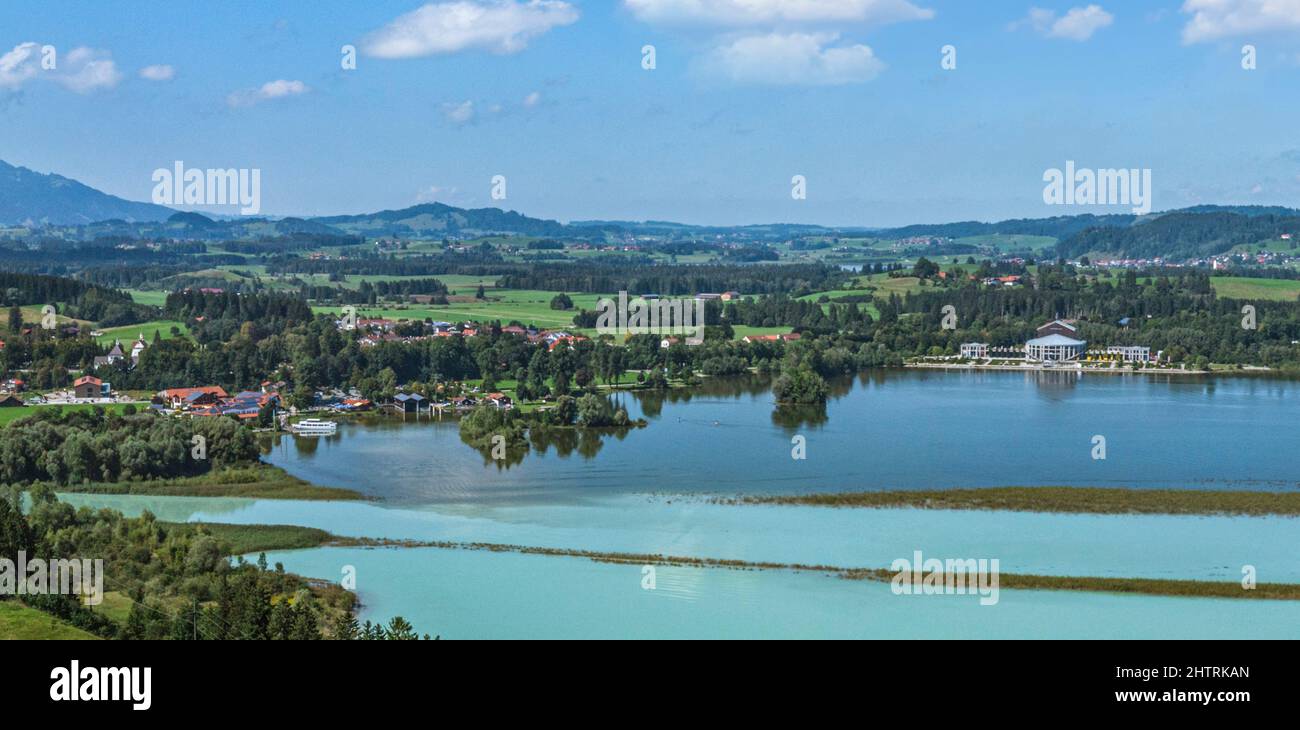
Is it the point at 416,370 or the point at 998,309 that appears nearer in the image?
the point at 416,370

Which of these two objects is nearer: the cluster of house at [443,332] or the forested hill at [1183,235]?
the cluster of house at [443,332]

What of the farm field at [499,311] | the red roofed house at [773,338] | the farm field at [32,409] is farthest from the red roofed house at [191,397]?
the red roofed house at [773,338]

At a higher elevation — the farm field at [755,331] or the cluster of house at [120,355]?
the farm field at [755,331]

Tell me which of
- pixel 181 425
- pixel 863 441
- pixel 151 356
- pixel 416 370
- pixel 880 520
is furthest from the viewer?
pixel 416 370

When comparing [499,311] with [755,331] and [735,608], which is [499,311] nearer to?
[755,331]

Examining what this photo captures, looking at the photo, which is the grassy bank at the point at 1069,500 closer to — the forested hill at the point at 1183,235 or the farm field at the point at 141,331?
the farm field at the point at 141,331
